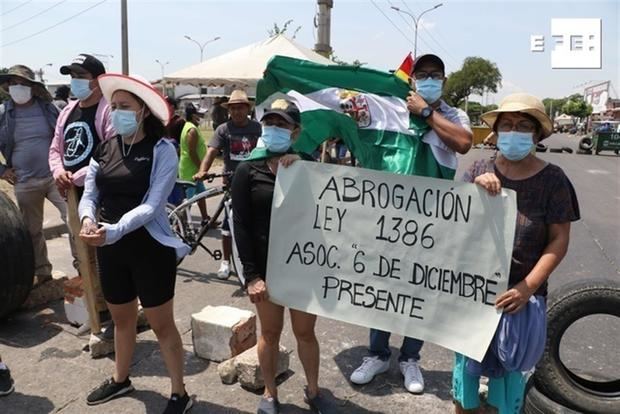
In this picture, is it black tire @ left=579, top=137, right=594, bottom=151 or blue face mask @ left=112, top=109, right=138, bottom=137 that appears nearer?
blue face mask @ left=112, top=109, right=138, bottom=137

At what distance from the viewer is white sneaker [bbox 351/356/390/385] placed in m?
3.52

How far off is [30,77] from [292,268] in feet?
10.9

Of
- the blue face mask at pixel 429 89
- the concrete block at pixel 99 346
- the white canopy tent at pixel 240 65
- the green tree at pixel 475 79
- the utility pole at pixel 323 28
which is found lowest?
the concrete block at pixel 99 346

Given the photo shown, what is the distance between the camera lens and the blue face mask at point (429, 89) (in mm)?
2898

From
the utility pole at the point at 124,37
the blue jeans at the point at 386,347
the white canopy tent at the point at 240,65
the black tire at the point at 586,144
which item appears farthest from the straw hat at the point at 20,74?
the black tire at the point at 586,144

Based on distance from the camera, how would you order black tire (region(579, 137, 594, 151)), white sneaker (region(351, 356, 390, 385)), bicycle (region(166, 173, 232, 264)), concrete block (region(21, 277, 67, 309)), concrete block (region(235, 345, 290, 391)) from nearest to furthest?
concrete block (region(235, 345, 290, 391)), white sneaker (region(351, 356, 390, 385)), concrete block (region(21, 277, 67, 309)), bicycle (region(166, 173, 232, 264)), black tire (region(579, 137, 594, 151))

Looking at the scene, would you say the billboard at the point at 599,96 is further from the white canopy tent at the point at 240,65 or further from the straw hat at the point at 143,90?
the straw hat at the point at 143,90

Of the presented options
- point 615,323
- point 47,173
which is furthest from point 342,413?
point 47,173

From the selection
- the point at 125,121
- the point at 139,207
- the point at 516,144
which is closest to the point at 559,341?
the point at 516,144

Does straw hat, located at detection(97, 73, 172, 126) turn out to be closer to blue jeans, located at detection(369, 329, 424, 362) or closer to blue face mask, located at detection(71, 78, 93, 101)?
blue face mask, located at detection(71, 78, 93, 101)

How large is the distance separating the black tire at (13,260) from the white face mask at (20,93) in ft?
3.22

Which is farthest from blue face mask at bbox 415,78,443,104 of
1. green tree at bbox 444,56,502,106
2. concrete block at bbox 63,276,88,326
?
green tree at bbox 444,56,502,106

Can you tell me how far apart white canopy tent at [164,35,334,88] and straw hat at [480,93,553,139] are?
36.7 ft

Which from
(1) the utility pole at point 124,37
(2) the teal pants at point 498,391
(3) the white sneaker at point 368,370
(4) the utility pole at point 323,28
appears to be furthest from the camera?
(1) the utility pole at point 124,37
